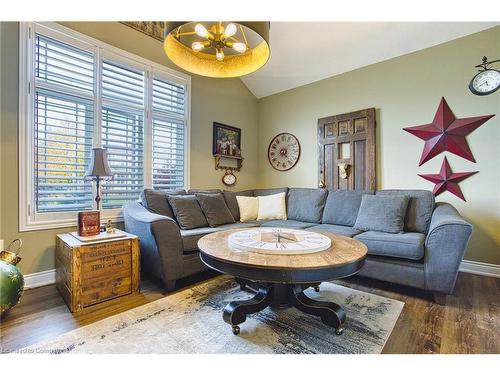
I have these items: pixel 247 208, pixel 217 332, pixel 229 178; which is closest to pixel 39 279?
pixel 217 332

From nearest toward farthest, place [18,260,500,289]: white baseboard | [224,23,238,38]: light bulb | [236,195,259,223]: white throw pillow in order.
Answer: [224,23,238,38]: light bulb → [18,260,500,289]: white baseboard → [236,195,259,223]: white throw pillow

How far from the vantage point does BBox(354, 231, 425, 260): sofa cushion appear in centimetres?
213

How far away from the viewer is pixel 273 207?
3.57 metres

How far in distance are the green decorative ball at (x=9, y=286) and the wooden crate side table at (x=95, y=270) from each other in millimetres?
290

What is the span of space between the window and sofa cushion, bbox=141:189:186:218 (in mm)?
417

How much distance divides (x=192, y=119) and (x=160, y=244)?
2.14 metres

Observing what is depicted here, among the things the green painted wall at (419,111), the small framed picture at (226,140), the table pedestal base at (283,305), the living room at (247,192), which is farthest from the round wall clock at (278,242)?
Result: the small framed picture at (226,140)

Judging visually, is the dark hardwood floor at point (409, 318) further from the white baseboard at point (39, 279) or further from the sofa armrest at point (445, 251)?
the sofa armrest at point (445, 251)

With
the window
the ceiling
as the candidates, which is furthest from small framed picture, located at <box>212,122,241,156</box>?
the ceiling

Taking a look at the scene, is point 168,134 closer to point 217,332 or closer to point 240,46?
point 240,46

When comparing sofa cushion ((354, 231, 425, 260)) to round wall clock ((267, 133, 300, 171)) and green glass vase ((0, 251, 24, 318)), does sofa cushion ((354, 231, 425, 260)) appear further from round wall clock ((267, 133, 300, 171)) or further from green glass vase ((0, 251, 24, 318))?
green glass vase ((0, 251, 24, 318))

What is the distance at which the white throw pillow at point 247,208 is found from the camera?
11.4 ft

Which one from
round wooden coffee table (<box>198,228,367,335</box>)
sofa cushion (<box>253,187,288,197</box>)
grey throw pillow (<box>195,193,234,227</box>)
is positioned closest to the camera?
round wooden coffee table (<box>198,228,367,335</box>)
